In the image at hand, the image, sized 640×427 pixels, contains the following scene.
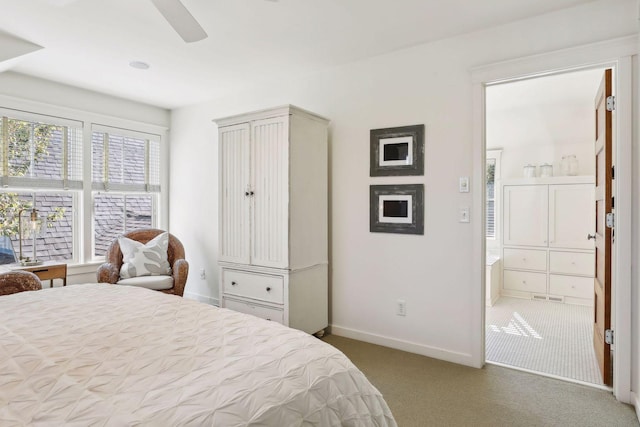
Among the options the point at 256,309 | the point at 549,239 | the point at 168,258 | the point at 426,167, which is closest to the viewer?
the point at 426,167

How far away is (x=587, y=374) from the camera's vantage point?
8.72ft

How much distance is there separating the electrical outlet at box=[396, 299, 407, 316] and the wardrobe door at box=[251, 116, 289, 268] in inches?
40.2

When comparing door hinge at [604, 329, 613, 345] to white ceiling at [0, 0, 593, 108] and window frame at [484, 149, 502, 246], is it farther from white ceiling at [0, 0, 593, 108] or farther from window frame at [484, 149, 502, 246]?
window frame at [484, 149, 502, 246]

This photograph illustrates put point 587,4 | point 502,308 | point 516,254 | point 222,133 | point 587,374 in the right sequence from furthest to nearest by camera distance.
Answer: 1. point 516,254
2. point 502,308
3. point 222,133
4. point 587,374
5. point 587,4

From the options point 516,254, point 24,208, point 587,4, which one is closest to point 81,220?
point 24,208

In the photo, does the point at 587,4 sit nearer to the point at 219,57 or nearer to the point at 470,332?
the point at 470,332

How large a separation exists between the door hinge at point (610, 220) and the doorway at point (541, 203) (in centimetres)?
178

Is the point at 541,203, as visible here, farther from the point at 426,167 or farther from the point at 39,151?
the point at 39,151

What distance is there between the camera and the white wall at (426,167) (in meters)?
2.64

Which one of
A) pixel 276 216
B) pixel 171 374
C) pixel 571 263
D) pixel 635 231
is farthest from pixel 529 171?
pixel 171 374

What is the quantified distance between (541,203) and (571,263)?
85cm

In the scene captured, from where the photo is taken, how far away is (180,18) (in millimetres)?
1879

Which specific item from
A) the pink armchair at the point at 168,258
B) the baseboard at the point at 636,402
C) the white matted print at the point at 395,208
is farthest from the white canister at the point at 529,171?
the pink armchair at the point at 168,258

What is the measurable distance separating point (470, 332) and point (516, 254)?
2.81 m
